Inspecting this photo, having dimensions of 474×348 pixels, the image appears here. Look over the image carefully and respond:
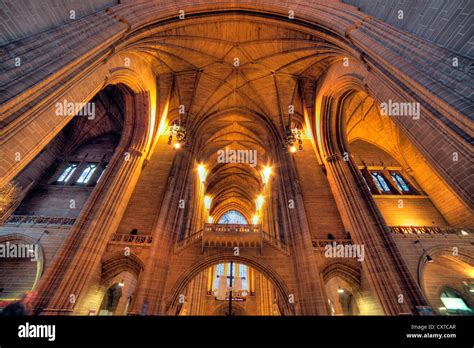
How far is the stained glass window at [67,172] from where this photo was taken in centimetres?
1379

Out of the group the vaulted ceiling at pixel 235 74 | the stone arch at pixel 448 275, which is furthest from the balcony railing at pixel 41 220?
the stone arch at pixel 448 275

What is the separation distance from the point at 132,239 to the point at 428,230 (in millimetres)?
15835

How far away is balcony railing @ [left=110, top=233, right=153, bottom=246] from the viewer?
9.59 metres

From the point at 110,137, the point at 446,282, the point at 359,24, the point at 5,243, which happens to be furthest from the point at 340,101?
the point at 5,243

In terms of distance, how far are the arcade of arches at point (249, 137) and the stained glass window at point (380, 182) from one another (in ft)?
0.36

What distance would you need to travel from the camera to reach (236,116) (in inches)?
668

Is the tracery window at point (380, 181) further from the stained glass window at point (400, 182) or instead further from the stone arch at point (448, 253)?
the stone arch at point (448, 253)

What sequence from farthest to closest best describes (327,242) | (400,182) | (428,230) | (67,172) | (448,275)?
1. (400,182)
2. (67,172)
3. (448,275)
4. (428,230)
5. (327,242)

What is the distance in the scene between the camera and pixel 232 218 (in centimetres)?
2908

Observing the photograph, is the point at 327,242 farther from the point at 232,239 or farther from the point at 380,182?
the point at 380,182
